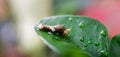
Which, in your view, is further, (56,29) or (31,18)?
(31,18)

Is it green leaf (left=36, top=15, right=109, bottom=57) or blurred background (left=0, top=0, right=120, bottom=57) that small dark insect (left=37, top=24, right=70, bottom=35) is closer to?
green leaf (left=36, top=15, right=109, bottom=57)

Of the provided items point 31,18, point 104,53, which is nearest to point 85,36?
point 104,53

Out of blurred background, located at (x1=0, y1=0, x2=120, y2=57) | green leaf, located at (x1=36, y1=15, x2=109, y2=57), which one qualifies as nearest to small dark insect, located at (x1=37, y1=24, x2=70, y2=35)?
green leaf, located at (x1=36, y1=15, x2=109, y2=57)

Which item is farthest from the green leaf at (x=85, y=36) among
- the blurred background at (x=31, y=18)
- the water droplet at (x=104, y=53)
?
the blurred background at (x=31, y=18)

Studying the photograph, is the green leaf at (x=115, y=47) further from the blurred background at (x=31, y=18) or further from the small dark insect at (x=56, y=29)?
the blurred background at (x=31, y=18)

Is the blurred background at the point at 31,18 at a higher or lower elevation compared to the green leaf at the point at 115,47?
higher

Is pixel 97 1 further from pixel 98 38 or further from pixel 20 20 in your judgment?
pixel 98 38

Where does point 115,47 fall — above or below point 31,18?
below

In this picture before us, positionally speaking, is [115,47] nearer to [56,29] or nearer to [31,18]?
[56,29]

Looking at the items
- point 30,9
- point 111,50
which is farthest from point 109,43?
point 30,9
